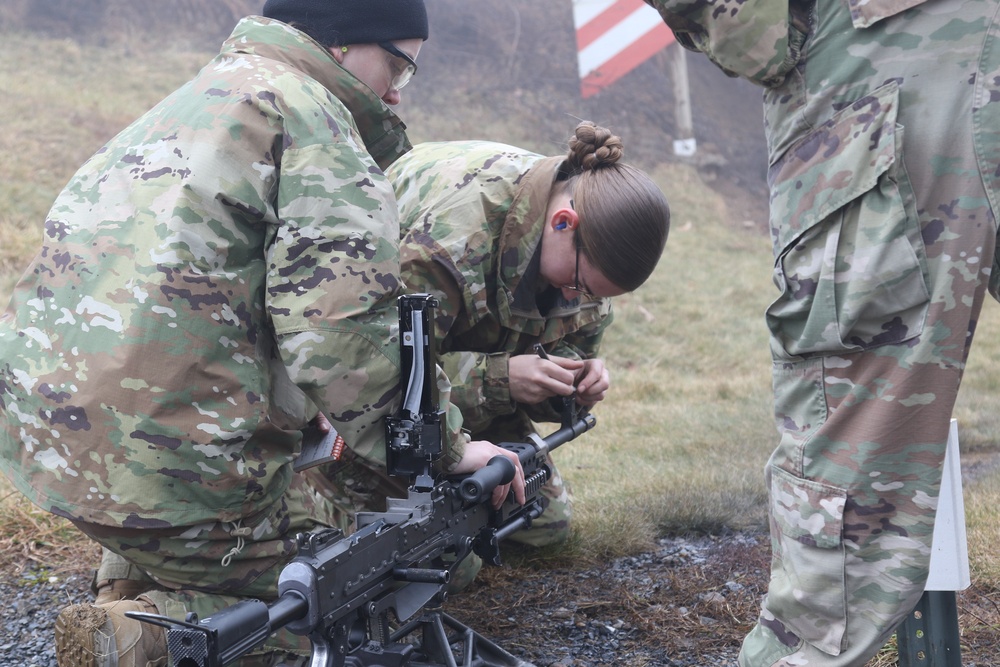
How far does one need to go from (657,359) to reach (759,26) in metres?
5.39

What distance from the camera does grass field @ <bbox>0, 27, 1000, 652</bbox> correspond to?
3.90 metres

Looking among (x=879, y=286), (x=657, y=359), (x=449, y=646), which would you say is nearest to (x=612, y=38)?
(x=657, y=359)

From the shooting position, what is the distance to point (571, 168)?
3254 mm

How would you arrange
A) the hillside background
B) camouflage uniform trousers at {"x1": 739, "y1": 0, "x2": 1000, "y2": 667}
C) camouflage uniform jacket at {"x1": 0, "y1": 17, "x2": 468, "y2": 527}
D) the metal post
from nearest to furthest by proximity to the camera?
camouflage uniform trousers at {"x1": 739, "y1": 0, "x2": 1000, "y2": 667}
camouflage uniform jacket at {"x1": 0, "y1": 17, "x2": 468, "y2": 527}
the metal post
the hillside background

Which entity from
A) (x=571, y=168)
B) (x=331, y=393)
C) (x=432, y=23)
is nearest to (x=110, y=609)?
(x=331, y=393)

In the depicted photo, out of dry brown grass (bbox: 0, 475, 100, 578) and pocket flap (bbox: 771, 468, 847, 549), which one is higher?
pocket flap (bbox: 771, 468, 847, 549)

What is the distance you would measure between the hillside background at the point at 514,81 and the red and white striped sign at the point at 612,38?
15.4 inches

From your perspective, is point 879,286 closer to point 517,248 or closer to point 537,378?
point 517,248

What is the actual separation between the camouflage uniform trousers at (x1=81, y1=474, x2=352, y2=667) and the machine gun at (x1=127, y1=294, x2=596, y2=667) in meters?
0.23

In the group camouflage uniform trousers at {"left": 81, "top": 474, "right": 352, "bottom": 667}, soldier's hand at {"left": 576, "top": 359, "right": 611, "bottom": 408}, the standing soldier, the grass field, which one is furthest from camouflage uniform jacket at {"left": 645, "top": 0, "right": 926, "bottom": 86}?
the grass field

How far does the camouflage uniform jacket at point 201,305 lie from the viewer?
7.34ft

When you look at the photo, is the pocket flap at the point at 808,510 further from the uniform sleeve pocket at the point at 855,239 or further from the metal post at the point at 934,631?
the metal post at the point at 934,631

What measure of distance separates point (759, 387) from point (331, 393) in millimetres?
4820

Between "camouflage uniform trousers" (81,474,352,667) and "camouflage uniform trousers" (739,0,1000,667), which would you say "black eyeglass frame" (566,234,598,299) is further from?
"camouflage uniform trousers" (81,474,352,667)
